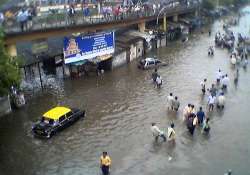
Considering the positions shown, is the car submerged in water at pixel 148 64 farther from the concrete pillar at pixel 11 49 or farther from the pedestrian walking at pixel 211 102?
the concrete pillar at pixel 11 49

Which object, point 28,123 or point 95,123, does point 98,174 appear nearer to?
point 95,123

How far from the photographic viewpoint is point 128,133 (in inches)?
1069

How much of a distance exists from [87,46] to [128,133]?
14.7m

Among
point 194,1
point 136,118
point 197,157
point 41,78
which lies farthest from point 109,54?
point 194,1

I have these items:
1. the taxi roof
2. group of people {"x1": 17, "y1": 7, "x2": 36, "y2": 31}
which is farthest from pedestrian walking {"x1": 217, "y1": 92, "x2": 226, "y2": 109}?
group of people {"x1": 17, "y1": 7, "x2": 36, "y2": 31}

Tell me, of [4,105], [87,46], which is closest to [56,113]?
[4,105]

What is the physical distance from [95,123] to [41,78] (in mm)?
10742

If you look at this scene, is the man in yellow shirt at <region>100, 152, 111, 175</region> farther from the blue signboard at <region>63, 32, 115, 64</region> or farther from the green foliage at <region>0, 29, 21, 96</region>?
the blue signboard at <region>63, 32, 115, 64</region>

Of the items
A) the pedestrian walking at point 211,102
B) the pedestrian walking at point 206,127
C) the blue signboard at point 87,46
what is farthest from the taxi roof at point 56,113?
the blue signboard at point 87,46

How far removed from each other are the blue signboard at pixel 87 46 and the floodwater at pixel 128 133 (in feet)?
7.41

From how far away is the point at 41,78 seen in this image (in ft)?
123

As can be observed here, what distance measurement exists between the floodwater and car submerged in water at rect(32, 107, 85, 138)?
0.46 m

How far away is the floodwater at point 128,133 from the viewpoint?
23.0 m

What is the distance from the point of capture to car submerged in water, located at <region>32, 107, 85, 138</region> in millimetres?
26328
